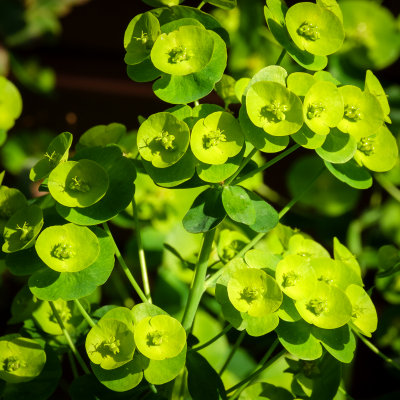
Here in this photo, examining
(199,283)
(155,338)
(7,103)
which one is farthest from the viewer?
(7,103)

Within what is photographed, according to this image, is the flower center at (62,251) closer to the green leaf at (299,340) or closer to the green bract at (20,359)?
the green bract at (20,359)

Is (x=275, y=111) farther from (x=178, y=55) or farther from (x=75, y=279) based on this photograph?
(x=75, y=279)

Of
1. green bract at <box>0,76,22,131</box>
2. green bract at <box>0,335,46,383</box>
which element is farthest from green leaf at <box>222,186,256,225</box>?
green bract at <box>0,76,22,131</box>

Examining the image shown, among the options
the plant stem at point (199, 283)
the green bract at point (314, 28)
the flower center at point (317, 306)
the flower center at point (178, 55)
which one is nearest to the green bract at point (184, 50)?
the flower center at point (178, 55)

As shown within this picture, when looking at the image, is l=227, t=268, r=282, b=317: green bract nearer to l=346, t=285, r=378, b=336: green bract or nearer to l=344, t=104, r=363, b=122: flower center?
l=346, t=285, r=378, b=336: green bract

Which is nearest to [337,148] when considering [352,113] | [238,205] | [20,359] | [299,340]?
[352,113]

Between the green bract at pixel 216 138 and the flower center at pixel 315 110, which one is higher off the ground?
the flower center at pixel 315 110
